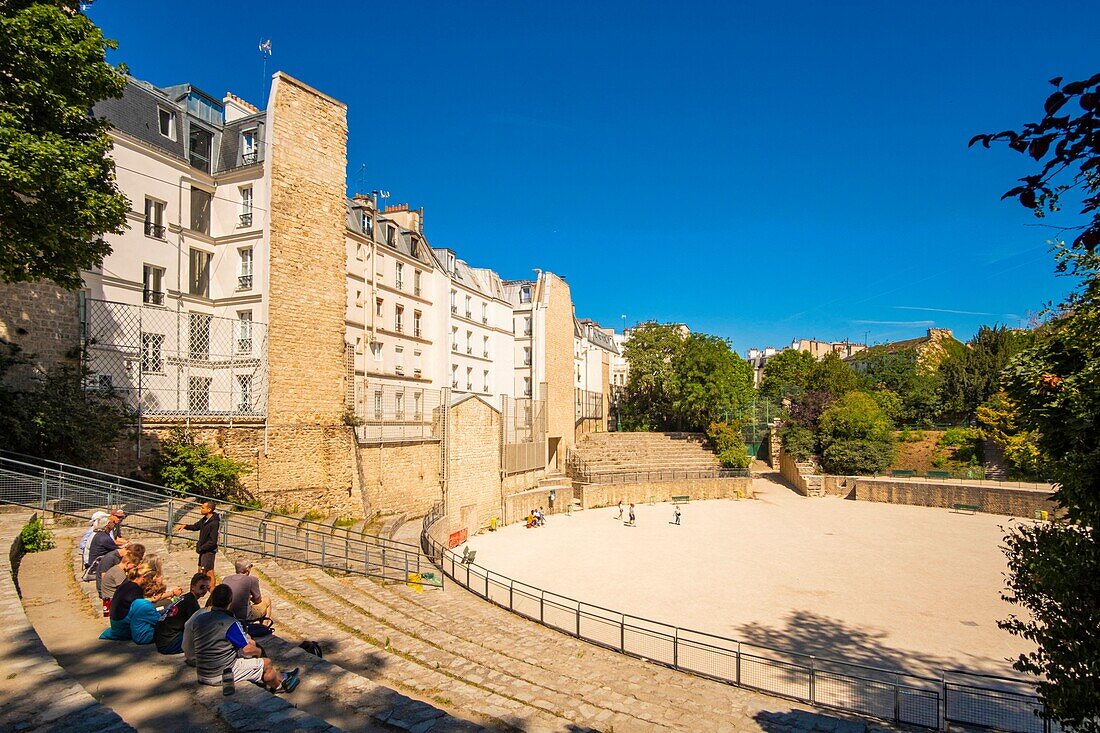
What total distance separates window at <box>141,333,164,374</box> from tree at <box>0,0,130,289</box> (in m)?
5.05

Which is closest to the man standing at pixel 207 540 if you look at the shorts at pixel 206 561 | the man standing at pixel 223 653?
the shorts at pixel 206 561

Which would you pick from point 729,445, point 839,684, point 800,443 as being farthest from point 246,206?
point 800,443

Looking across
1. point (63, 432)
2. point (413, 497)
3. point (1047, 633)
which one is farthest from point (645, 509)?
point (1047, 633)

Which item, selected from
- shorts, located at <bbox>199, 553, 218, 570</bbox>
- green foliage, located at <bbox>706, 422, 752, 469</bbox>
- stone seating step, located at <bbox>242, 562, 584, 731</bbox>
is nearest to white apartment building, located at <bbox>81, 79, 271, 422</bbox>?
shorts, located at <bbox>199, 553, 218, 570</bbox>

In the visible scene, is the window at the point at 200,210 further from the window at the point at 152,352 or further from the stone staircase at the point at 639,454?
the stone staircase at the point at 639,454

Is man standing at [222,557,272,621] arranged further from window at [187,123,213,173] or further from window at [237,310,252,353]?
window at [187,123,213,173]

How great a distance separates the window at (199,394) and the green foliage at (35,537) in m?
6.91

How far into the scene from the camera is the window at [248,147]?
21880 mm

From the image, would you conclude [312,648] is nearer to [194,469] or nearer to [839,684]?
[839,684]

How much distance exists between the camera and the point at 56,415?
1355 centimetres

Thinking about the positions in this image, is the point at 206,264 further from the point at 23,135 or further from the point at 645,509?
the point at 645,509

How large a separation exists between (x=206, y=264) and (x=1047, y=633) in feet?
78.0

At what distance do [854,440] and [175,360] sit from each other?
1561 inches

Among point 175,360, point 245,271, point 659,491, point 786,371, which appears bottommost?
point 659,491
